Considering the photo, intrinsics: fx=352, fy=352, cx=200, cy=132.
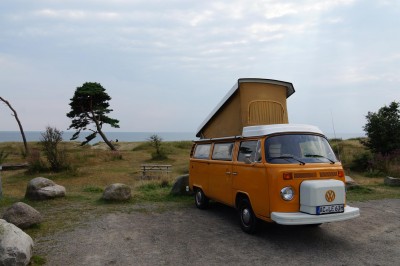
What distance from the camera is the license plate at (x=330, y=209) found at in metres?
6.35

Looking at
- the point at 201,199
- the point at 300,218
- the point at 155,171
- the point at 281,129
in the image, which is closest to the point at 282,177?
the point at 300,218

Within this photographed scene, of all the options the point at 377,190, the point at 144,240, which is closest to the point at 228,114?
the point at 144,240

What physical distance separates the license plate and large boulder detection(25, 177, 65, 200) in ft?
28.4

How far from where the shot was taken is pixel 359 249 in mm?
6520

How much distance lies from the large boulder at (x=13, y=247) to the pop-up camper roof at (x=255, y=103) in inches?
210

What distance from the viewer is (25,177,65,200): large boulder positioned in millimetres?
11250

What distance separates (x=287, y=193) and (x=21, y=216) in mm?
5873

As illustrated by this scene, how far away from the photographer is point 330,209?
6465 mm

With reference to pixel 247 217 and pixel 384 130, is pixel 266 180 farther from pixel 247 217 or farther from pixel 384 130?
pixel 384 130

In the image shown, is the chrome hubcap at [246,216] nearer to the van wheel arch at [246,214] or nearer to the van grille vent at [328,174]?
the van wheel arch at [246,214]

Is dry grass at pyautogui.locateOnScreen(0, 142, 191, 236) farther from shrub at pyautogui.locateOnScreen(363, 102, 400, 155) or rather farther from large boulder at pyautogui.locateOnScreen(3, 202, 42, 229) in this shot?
shrub at pyautogui.locateOnScreen(363, 102, 400, 155)

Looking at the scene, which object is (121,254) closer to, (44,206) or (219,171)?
(219,171)

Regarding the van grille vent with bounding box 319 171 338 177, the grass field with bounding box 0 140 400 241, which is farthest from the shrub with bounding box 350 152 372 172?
the van grille vent with bounding box 319 171 338 177

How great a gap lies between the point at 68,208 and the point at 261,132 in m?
6.43
